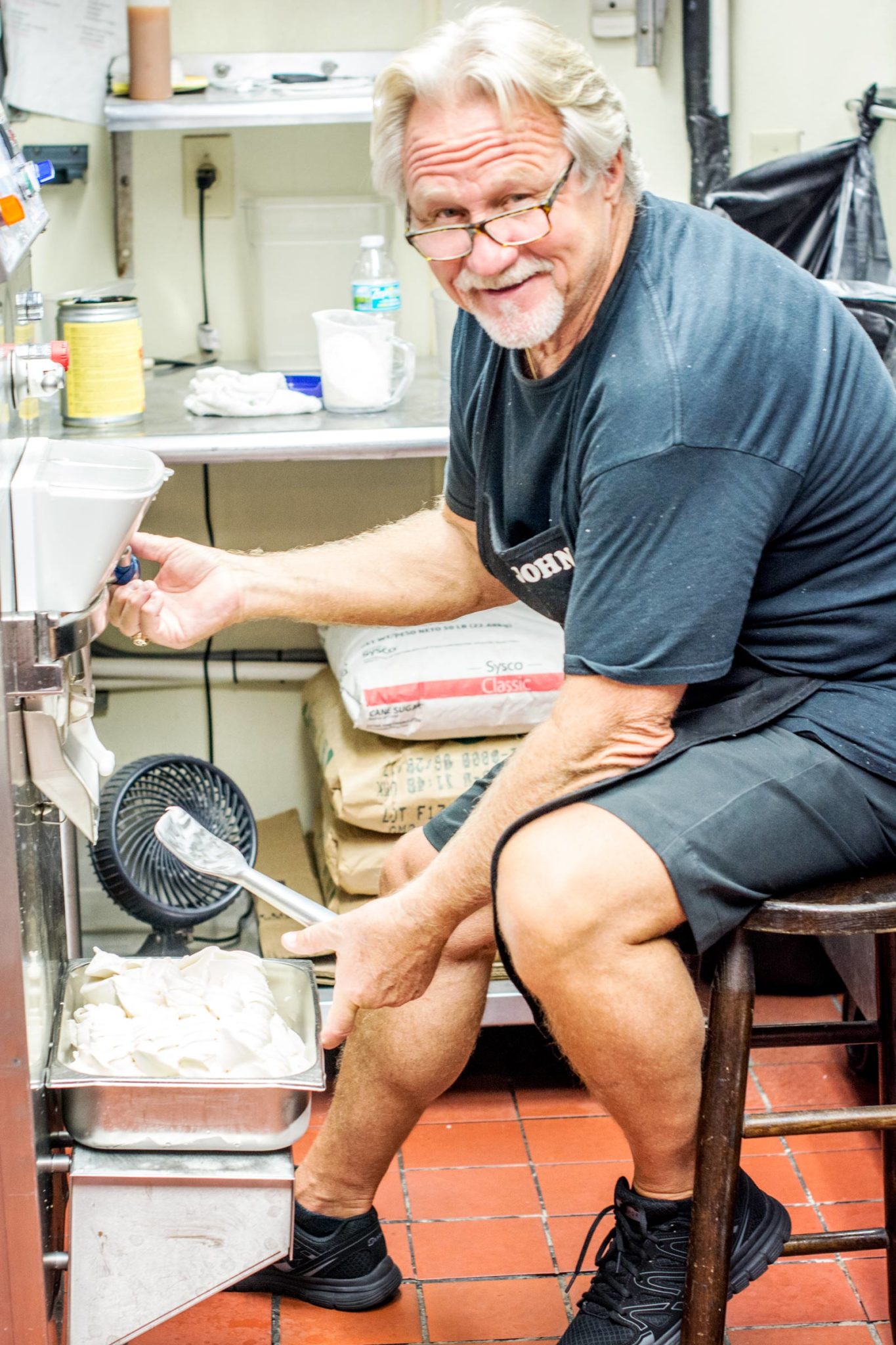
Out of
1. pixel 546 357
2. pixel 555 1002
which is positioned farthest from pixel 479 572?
pixel 555 1002

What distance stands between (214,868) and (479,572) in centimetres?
46

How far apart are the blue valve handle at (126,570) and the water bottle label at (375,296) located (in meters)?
0.75

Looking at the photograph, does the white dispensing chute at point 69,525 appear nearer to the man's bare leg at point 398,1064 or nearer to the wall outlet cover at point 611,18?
the man's bare leg at point 398,1064

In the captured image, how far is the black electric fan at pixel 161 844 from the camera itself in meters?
1.99

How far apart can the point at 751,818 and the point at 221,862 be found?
1.78ft

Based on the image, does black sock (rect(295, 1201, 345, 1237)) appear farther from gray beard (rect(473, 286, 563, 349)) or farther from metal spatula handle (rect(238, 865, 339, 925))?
gray beard (rect(473, 286, 563, 349))

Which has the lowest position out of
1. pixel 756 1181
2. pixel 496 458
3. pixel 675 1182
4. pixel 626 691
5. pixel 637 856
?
pixel 756 1181

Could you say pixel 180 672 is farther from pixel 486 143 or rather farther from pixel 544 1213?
pixel 486 143

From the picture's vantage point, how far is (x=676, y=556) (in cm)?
125

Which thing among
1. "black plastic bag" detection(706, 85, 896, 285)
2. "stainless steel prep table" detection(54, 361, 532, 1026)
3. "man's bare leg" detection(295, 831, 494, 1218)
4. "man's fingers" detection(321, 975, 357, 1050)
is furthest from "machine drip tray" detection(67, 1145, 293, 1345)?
"black plastic bag" detection(706, 85, 896, 285)

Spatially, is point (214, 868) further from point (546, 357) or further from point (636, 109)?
point (636, 109)

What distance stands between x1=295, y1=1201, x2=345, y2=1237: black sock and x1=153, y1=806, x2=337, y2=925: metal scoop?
1.23 feet

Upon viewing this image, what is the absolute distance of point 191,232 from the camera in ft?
7.98

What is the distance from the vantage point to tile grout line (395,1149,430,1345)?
1650mm
